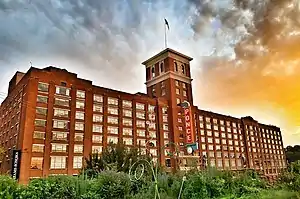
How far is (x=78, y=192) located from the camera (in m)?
12.1

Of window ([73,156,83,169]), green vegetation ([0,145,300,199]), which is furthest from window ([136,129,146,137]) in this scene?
green vegetation ([0,145,300,199])

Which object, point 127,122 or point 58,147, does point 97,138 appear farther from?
point 127,122

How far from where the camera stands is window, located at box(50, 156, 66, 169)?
46550 mm

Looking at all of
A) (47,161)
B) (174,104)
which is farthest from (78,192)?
(174,104)

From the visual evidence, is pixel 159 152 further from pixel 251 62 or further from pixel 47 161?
pixel 251 62

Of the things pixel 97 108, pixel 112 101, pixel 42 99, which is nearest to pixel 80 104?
pixel 97 108

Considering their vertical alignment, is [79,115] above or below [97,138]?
above

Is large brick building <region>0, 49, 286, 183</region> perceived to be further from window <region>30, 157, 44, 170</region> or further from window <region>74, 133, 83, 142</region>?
window <region>30, 157, 44, 170</region>

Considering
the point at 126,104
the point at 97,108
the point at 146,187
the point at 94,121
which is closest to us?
the point at 146,187

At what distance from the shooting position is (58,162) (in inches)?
1866

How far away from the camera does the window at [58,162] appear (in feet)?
153

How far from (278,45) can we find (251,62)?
496cm

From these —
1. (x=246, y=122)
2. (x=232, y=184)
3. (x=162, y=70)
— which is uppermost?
(x=162, y=70)

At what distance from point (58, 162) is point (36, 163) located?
399 cm
